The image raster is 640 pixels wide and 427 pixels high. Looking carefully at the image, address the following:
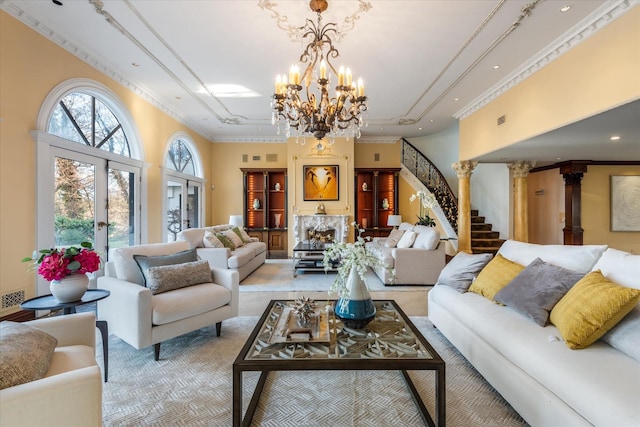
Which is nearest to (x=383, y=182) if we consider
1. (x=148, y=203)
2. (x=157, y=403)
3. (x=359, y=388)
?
(x=148, y=203)

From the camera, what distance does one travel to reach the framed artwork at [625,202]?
6629 millimetres

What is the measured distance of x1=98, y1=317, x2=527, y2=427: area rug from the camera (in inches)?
72.5

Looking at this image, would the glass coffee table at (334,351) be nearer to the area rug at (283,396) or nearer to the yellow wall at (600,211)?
the area rug at (283,396)

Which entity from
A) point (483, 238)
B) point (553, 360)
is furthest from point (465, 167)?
point (553, 360)

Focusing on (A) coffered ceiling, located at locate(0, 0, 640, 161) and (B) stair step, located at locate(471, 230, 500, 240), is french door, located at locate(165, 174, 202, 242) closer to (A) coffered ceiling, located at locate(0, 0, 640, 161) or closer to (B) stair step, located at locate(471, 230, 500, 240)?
(A) coffered ceiling, located at locate(0, 0, 640, 161)

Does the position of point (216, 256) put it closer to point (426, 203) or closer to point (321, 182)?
point (426, 203)

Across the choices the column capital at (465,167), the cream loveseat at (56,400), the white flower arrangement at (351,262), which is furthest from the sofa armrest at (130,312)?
the column capital at (465,167)

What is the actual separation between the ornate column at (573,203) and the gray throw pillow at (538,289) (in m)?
5.82

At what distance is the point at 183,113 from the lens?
653cm

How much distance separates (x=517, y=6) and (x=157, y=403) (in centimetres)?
484

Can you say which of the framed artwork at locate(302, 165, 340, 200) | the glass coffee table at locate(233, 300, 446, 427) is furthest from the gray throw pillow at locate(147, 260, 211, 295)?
the framed artwork at locate(302, 165, 340, 200)

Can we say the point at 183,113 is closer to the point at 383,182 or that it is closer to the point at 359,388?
the point at 383,182

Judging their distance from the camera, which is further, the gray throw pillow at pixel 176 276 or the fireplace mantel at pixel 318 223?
the fireplace mantel at pixel 318 223

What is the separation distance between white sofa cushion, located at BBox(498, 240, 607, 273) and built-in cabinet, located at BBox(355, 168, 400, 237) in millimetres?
5583
